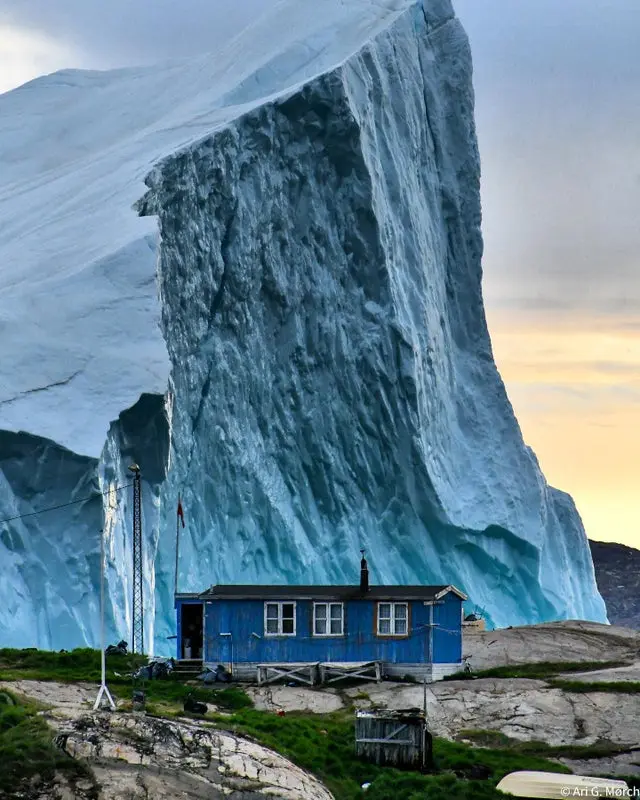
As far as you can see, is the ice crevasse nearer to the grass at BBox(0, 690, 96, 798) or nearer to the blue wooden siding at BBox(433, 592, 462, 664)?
the blue wooden siding at BBox(433, 592, 462, 664)

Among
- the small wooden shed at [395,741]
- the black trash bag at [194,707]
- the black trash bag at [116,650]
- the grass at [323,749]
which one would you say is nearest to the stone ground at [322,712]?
the grass at [323,749]

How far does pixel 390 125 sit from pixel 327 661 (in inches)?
1143

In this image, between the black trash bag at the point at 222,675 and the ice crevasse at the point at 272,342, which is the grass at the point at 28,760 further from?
the ice crevasse at the point at 272,342

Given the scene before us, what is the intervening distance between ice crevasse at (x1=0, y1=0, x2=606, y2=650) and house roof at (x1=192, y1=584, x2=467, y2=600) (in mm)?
7525

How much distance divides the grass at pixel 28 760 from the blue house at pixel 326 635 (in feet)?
29.2

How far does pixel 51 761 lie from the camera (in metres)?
25.1

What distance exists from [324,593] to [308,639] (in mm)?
1017

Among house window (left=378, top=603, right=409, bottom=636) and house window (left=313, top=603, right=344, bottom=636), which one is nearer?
house window (left=313, top=603, right=344, bottom=636)

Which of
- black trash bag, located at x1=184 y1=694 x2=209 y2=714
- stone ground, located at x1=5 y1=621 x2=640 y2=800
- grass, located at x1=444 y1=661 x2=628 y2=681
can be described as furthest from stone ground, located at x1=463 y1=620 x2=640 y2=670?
black trash bag, located at x1=184 y1=694 x2=209 y2=714

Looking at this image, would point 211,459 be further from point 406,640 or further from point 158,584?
point 406,640

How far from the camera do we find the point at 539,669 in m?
37.3

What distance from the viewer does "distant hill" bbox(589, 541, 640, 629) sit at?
9081cm

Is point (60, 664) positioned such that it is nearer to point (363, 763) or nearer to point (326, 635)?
point (326, 635)

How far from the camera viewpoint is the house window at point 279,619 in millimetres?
35156
